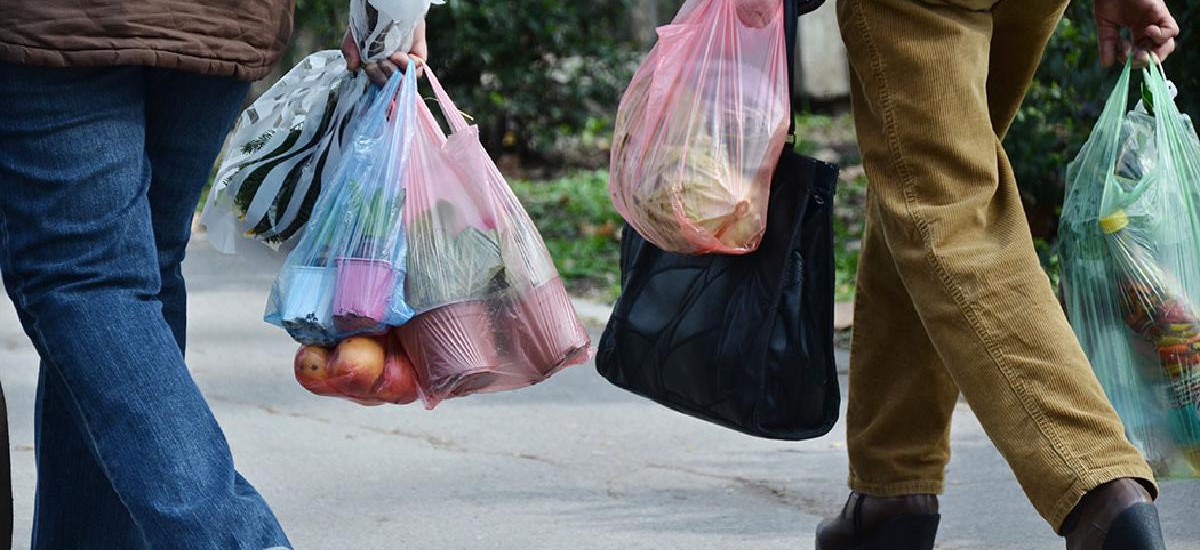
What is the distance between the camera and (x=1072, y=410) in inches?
88.6

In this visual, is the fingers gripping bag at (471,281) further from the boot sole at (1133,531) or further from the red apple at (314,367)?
the boot sole at (1133,531)

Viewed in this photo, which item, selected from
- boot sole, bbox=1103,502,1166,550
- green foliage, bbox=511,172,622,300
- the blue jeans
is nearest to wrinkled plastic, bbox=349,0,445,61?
the blue jeans

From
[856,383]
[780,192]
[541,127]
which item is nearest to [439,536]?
[856,383]

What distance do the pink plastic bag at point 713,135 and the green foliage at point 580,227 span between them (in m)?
3.52

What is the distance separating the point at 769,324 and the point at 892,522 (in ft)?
1.62

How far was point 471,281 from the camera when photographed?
2.46m

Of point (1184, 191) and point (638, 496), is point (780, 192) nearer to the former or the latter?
point (1184, 191)

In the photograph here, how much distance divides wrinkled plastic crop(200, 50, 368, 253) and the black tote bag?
575 mm

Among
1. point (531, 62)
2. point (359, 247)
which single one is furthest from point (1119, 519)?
point (531, 62)

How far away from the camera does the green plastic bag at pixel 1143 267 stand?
259 cm

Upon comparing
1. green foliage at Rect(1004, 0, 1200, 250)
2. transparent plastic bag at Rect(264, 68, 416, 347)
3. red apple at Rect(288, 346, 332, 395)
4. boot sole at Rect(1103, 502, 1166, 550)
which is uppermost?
transparent plastic bag at Rect(264, 68, 416, 347)

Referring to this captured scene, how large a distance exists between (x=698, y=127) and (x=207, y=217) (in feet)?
2.58

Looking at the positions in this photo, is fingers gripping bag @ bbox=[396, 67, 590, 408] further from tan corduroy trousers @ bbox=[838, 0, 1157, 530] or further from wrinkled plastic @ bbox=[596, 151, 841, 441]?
tan corduroy trousers @ bbox=[838, 0, 1157, 530]

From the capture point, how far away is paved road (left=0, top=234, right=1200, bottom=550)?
3.31 meters
